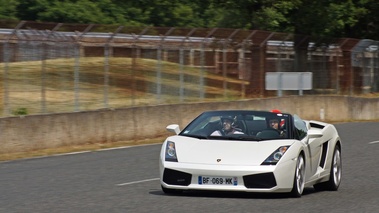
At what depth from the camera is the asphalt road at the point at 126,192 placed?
11.1m

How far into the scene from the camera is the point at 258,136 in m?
12.7

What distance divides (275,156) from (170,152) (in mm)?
1312

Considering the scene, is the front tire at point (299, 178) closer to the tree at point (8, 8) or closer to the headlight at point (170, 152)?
the headlight at point (170, 152)

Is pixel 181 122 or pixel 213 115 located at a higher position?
pixel 213 115

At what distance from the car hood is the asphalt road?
466mm

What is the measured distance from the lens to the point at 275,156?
12.1 meters

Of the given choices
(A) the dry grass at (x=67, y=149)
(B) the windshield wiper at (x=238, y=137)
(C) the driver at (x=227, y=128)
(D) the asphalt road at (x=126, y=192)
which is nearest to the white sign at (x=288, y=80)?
(A) the dry grass at (x=67, y=149)

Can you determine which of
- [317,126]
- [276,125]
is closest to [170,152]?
[276,125]

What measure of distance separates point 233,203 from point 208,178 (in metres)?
0.50

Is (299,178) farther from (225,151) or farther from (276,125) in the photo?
(225,151)

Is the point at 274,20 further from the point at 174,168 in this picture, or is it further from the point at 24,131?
the point at 174,168

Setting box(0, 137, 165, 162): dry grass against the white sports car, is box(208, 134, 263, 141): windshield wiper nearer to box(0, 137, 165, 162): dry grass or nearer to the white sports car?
the white sports car

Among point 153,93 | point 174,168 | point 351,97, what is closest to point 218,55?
point 153,93

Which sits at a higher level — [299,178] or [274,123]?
[274,123]
